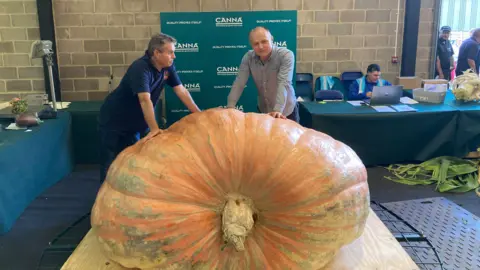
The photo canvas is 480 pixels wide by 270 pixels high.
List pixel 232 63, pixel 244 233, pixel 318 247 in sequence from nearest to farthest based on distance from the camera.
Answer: pixel 244 233 < pixel 318 247 < pixel 232 63

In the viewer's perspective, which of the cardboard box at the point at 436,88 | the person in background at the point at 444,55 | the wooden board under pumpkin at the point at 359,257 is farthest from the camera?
the person in background at the point at 444,55

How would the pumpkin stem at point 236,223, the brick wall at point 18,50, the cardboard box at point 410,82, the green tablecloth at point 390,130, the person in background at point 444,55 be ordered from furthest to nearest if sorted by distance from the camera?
the person in background at point 444,55
the cardboard box at point 410,82
the brick wall at point 18,50
the green tablecloth at point 390,130
the pumpkin stem at point 236,223

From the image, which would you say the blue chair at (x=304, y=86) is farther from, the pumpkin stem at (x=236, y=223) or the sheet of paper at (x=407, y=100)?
the pumpkin stem at (x=236, y=223)

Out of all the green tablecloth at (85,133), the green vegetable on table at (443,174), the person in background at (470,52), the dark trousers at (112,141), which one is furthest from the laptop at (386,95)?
the green tablecloth at (85,133)

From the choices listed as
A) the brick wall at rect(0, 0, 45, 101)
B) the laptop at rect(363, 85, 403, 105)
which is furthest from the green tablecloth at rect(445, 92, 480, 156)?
the brick wall at rect(0, 0, 45, 101)

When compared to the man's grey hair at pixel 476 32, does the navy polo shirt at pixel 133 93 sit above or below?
below

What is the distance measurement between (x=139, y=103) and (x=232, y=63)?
246cm

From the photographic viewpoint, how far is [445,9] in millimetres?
6934

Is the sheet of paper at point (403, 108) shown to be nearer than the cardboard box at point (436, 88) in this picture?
Yes

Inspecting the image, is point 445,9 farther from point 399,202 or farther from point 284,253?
point 284,253

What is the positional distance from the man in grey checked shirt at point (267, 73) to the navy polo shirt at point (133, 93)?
0.57 meters

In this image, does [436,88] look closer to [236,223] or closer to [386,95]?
[386,95]

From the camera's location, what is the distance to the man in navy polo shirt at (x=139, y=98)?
9.48 feet

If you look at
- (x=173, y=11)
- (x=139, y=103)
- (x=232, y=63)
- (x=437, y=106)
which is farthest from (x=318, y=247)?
(x=173, y=11)
